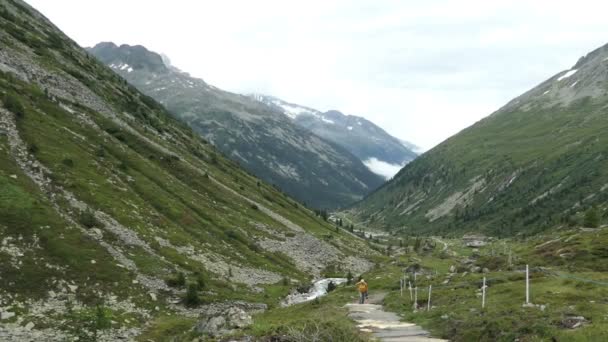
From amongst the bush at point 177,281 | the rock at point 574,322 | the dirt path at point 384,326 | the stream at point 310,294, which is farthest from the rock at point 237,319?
the stream at point 310,294

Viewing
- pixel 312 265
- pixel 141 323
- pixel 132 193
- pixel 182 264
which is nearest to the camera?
pixel 141 323

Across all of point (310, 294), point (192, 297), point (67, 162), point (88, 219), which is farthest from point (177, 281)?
→ point (67, 162)

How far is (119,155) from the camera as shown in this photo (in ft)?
336

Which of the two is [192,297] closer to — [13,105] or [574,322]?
[574,322]

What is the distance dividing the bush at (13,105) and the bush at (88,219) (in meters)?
31.7

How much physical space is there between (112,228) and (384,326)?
45.2 meters

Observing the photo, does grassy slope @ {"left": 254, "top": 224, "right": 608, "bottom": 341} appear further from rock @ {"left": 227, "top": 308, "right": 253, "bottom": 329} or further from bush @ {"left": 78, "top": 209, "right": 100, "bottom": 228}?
bush @ {"left": 78, "top": 209, "right": 100, "bottom": 228}

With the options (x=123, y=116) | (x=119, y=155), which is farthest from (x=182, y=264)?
(x=123, y=116)

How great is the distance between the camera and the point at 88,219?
66.6 meters

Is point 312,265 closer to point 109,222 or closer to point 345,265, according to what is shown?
point 345,265

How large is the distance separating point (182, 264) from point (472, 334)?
48.4 m

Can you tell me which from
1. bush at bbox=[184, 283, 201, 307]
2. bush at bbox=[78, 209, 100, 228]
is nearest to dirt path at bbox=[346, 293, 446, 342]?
bush at bbox=[184, 283, 201, 307]

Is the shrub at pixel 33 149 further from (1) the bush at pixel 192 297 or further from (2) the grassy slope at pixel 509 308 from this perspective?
(2) the grassy slope at pixel 509 308

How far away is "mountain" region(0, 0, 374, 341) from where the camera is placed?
5041cm
